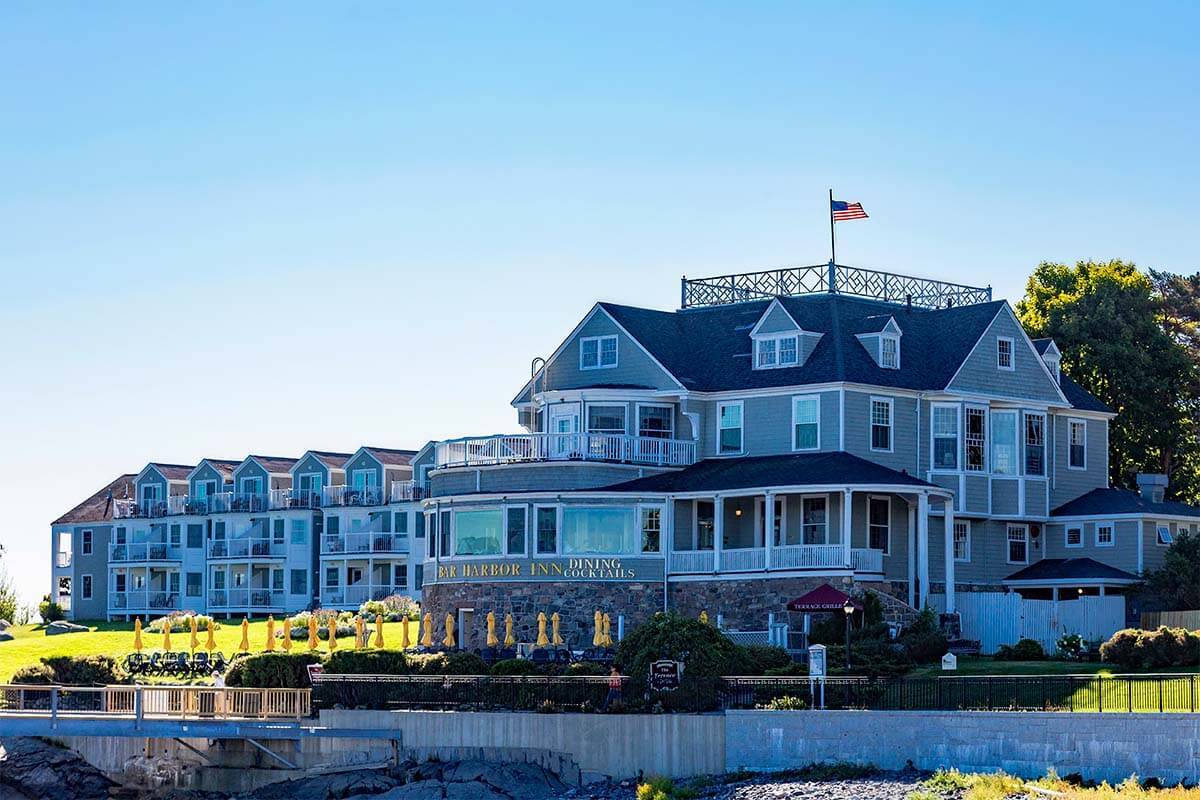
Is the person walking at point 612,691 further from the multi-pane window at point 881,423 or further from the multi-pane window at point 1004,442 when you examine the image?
the multi-pane window at point 1004,442

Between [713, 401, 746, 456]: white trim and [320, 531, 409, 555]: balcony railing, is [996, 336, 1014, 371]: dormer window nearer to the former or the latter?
[713, 401, 746, 456]: white trim

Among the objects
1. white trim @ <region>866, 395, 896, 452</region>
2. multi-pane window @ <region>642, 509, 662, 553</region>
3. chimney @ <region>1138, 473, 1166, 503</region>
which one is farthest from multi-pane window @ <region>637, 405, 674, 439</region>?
chimney @ <region>1138, 473, 1166, 503</region>

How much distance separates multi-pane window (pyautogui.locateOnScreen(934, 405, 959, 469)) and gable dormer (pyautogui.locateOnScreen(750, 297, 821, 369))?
14.3 feet

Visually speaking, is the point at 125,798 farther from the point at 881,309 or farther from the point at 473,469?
the point at 881,309

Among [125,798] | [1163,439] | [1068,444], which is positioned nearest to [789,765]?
[125,798]

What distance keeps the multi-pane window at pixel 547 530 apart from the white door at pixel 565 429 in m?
1.85

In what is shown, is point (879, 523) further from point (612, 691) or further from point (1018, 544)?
point (612, 691)

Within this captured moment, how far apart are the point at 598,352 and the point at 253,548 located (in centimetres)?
3484

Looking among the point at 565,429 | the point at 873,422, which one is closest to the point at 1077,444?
the point at 873,422

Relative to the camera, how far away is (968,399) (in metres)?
63.2

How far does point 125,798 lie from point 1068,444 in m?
32.2

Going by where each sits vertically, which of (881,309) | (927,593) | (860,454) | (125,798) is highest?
(881,309)

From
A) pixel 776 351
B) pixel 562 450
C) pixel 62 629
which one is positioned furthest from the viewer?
pixel 62 629

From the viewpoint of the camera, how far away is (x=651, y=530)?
61.2m
